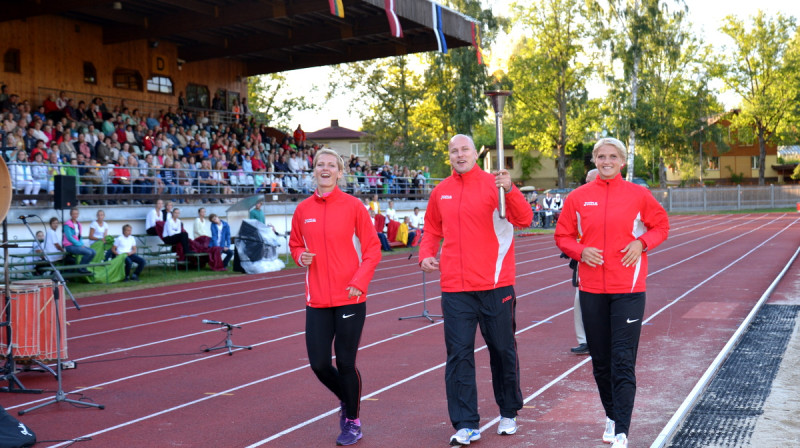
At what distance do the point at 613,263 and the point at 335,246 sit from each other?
5.75 ft

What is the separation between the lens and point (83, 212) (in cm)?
1750

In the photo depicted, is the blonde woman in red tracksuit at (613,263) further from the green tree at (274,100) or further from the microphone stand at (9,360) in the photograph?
the green tree at (274,100)

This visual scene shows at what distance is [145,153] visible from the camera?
22.1m

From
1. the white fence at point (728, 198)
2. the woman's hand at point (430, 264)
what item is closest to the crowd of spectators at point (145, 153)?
the woman's hand at point (430, 264)

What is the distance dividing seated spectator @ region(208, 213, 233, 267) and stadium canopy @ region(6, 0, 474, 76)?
22.8ft

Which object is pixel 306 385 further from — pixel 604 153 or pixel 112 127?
pixel 112 127

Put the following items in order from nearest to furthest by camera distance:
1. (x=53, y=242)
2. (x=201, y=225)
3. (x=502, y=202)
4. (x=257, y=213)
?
1. (x=502, y=202)
2. (x=53, y=242)
3. (x=201, y=225)
4. (x=257, y=213)

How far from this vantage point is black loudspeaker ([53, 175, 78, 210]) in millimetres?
15344

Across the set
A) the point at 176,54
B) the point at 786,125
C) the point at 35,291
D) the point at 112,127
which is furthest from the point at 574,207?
the point at 786,125

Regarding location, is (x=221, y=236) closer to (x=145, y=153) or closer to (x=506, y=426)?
(x=145, y=153)

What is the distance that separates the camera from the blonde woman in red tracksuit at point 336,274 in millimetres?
5273

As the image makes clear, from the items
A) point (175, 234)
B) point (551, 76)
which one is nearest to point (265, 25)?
point (175, 234)

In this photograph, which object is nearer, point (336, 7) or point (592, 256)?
point (592, 256)

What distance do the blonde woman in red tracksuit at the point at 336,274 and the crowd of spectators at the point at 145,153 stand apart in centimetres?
1156
